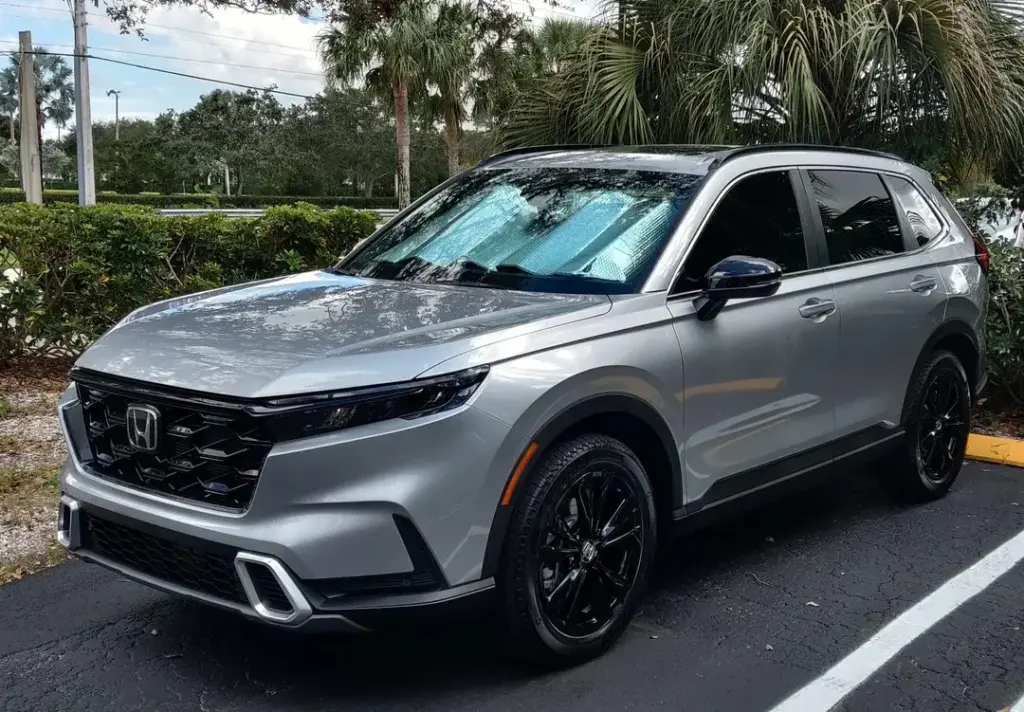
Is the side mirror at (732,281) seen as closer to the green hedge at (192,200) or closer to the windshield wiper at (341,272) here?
the windshield wiper at (341,272)

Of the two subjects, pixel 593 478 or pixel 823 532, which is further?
pixel 823 532

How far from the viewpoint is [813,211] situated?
4.68 meters

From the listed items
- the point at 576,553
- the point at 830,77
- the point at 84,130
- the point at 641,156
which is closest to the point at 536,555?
the point at 576,553

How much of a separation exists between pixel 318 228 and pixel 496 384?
583cm

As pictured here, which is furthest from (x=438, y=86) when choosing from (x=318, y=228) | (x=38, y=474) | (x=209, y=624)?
(x=209, y=624)

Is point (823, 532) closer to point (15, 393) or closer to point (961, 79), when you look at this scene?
point (961, 79)

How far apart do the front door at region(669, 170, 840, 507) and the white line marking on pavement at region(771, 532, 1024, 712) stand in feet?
2.42

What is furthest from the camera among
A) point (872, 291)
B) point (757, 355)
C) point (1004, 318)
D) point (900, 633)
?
point (1004, 318)

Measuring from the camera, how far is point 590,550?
11.6ft

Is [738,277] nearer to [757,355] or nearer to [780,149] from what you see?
[757,355]

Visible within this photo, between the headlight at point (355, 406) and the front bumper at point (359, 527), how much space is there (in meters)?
0.03

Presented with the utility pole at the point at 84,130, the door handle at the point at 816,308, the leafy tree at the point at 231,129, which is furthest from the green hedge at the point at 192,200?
the door handle at the point at 816,308

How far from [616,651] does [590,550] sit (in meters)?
0.48

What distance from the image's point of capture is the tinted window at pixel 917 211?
5.33 m
